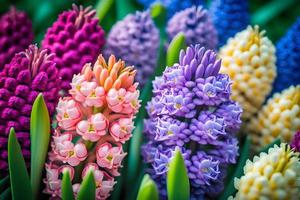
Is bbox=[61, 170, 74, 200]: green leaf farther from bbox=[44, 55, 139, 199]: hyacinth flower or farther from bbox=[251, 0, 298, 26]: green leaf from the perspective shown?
bbox=[251, 0, 298, 26]: green leaf

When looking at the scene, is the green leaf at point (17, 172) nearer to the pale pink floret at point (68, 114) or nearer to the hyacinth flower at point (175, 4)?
the pale pink floret at point (68, 114)

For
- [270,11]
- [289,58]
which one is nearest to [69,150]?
[289,58]

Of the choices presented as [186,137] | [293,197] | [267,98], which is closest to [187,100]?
[186,137]

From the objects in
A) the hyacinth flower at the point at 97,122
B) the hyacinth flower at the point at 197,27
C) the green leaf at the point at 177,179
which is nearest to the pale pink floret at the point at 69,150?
the hyacinth flower at the point at 97,122

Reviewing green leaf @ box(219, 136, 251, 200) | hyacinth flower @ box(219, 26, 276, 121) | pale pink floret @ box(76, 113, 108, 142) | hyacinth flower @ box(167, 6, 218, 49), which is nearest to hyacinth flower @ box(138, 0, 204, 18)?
hyacinth flower @ box(167, 6, 218, 49)

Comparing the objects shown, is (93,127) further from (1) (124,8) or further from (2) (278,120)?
(1) (124,8)

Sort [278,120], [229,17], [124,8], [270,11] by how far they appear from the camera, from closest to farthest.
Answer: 1. [278,120]
2. [229,17]
3. [124,8]
4. [270,11]
